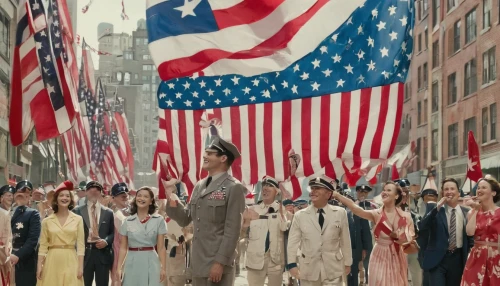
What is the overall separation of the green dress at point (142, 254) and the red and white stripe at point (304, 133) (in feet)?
2.07

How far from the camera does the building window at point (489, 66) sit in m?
38.1

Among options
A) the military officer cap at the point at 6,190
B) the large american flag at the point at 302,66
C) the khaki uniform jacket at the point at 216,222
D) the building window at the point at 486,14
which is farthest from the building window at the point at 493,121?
the khaki uniform jacket at the point at 216,222

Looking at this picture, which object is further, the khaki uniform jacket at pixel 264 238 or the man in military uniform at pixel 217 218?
the khaki uniform jacket at pixel 264 238

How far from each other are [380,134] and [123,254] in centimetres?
318

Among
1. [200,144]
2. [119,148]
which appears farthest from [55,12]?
[119,148]

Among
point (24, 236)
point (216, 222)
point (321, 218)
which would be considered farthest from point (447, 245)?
point (24, 236)

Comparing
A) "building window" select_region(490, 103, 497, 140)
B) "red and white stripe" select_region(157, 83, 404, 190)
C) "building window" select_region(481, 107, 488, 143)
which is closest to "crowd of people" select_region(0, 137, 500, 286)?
"red and white stripe" select_region(157, 83, 404, 190)

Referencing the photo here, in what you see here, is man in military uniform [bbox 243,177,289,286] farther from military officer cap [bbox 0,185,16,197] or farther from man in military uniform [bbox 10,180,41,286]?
military officer cap [bbox 0,185,16,197]

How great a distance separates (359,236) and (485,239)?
657cm

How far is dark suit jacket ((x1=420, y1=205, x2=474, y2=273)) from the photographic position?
12742mm

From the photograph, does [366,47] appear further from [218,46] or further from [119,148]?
[119,148]

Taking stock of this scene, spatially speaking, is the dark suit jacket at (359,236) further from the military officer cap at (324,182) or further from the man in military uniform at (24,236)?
the military officer cap at (324,182)

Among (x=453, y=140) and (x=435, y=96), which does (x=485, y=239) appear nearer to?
(x=453, y=140)

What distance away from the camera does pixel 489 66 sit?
127 feet
